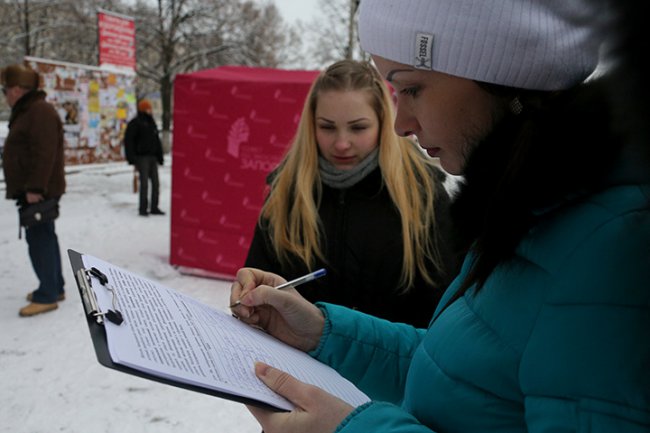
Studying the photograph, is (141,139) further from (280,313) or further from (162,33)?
(162,33)

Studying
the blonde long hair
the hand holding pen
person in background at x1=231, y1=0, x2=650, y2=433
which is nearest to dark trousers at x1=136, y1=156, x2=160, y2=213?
the blonde long hair

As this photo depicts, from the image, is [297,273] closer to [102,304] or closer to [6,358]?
[102,304]

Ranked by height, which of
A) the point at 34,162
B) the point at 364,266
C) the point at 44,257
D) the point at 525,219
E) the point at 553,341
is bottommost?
the point at 44,257

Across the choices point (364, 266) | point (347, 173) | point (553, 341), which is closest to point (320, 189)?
point (347, 173)

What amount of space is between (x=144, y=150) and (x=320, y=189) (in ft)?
23.1

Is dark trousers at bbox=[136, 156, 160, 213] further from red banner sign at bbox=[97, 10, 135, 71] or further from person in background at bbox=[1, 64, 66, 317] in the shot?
red banner sign at bbox=[97, 10, 135, 71]

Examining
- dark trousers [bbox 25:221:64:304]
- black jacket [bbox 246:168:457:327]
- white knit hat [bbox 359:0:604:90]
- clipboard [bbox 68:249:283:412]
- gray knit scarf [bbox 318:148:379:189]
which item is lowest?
dark trousers [bbox 25:221:64:304]

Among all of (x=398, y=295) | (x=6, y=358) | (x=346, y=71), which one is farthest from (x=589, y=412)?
(x=6, y=358)

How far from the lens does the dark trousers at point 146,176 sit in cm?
839

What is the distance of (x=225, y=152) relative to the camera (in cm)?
530

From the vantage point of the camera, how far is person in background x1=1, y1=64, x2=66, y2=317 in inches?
168

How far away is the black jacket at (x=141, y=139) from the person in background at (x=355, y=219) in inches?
272

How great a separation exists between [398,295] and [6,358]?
3013 mm

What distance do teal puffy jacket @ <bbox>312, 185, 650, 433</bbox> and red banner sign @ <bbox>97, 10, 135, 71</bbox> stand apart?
49.6 ft
